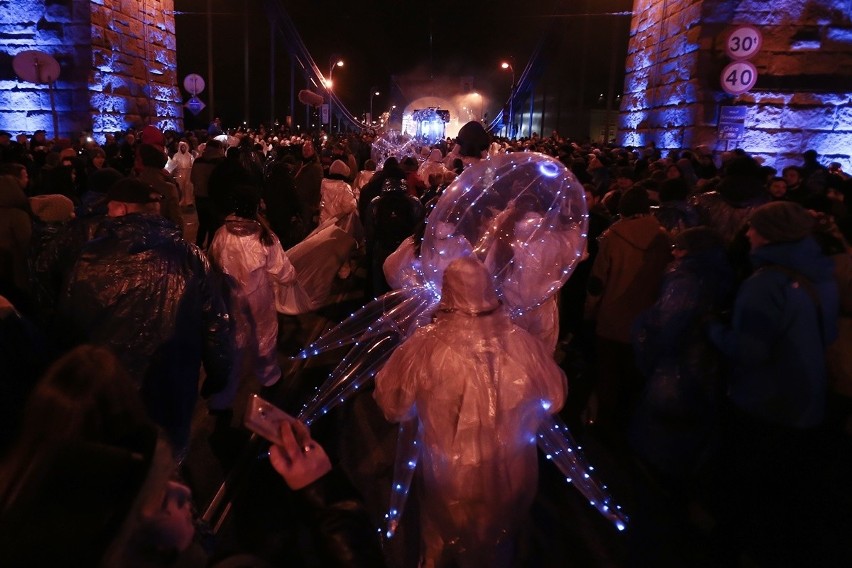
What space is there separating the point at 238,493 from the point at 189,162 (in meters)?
14.8

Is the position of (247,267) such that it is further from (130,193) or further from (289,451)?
(289,451)

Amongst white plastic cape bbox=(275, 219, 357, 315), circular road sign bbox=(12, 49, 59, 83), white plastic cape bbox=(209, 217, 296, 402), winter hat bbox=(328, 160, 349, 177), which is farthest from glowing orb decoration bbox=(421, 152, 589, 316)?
circular road sign bbox=(12, 49, 59, 83)

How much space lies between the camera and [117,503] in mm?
1358

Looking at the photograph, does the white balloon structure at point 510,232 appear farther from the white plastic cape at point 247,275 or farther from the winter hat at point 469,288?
the white plastic cape at point 247,275

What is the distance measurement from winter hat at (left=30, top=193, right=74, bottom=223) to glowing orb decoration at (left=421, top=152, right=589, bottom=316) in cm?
339

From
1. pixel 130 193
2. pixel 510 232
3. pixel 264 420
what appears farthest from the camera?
pixel 510 232

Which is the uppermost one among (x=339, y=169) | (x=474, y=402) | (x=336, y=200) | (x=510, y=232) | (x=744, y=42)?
(x=744, y=42)

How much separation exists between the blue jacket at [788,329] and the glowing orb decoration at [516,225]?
0.99 m

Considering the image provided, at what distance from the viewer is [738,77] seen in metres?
13.3

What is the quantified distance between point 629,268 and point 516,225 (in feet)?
3.89

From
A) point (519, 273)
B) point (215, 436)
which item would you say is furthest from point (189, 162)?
point (519, 273)

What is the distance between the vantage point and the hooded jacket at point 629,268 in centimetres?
484

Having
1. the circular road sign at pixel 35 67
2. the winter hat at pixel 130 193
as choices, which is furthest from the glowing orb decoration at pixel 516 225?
the circular road sign at pixel 35 67

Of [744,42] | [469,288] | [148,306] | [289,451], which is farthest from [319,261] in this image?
[744,42]
